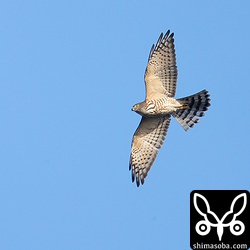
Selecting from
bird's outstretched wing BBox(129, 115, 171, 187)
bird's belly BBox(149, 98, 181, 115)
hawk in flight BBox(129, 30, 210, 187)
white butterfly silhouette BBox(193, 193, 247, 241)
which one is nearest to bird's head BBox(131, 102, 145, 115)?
hawk in flight BBox(129, 30, 210, 187)

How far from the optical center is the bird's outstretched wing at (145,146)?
22.9 metres

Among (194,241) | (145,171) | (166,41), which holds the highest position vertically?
(166,41)

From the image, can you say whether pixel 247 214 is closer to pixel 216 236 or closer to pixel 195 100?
pixel 216 236

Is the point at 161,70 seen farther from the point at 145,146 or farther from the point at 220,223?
the point at 220,223

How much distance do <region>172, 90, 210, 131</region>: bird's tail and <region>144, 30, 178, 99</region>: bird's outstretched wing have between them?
50 cm

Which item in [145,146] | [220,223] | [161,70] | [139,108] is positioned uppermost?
[161,70]

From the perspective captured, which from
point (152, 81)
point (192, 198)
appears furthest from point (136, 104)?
point (192, 198)

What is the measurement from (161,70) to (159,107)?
98 cm

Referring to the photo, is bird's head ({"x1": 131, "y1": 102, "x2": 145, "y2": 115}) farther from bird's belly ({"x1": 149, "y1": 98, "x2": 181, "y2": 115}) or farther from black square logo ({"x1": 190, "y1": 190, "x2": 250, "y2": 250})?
black square logo ({"x1": 190, "y1": 190, "x2": 250, "y2": 250})

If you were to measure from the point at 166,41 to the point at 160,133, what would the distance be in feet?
8.51

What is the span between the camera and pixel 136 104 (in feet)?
71.8

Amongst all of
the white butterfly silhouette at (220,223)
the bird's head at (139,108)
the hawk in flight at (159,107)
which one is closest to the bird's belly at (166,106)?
the hawk in flight at (159,107)

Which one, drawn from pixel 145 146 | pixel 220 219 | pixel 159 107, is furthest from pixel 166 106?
pixel 220 219

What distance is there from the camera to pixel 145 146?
2298 centimetres
